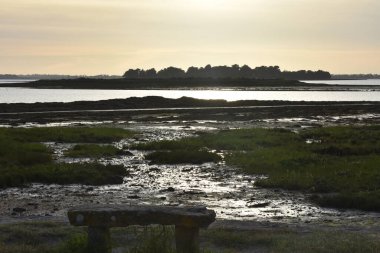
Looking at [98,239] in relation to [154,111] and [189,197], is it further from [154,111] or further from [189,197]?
[154,111]

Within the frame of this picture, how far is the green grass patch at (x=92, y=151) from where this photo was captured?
1108 inches

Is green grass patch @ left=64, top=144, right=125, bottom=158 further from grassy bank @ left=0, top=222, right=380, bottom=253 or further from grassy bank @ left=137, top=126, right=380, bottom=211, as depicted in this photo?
grassy bank @ left=0, top=222, right=380, bottom=253

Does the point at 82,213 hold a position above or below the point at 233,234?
above

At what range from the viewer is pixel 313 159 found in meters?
25.3

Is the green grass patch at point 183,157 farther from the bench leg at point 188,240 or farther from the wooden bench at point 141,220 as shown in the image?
the bench leg at point 188,240

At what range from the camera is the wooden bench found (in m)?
10.3

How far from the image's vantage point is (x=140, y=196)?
19.0m

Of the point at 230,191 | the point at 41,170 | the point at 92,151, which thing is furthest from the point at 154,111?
the point at 230,191

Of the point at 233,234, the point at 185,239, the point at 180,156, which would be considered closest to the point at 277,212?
the point at 233,234

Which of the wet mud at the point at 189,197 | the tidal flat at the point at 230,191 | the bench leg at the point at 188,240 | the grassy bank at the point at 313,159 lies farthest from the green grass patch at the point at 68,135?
the bench leg at the point at 188,240

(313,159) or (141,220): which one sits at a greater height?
(141,220)

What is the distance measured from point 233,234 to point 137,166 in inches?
503

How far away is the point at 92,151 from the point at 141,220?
18.8 meters

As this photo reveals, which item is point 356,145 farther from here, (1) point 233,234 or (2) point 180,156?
(1) point 233,234
